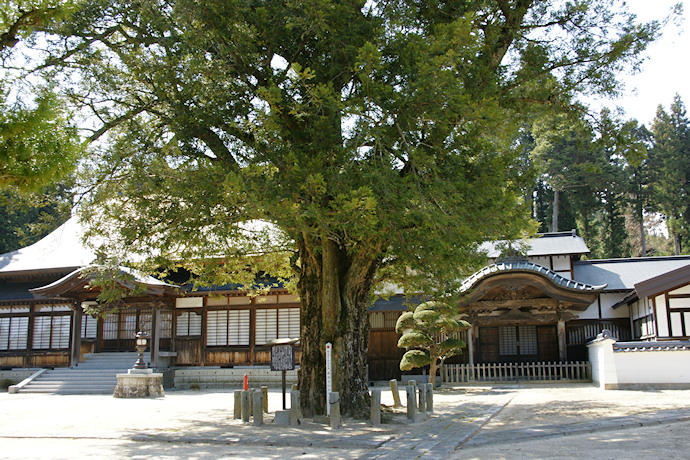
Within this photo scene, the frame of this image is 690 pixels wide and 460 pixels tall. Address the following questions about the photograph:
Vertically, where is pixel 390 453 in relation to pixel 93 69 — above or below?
below

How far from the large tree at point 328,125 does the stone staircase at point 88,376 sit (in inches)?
392

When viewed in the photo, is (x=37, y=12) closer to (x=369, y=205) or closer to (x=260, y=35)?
(x=369, y=205)

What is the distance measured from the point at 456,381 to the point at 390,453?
12.8 meters

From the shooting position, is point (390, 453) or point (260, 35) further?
point (260, 35)

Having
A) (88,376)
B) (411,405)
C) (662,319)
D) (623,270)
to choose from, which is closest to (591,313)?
(623,270)

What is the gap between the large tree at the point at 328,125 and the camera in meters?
8.54

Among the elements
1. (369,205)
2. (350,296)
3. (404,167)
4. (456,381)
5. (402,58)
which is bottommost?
(456,381)

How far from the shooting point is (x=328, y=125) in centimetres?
909

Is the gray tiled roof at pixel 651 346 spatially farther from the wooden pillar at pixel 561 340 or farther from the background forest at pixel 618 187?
the background forest at pixel 618 187

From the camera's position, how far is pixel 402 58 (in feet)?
30.1

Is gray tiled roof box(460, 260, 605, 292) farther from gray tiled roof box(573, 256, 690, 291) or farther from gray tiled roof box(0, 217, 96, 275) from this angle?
gray tiled roof box(0, 217, 96, 275)

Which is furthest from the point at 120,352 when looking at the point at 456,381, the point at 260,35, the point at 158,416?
the point at 260,35

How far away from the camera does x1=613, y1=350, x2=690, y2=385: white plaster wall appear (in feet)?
50.9

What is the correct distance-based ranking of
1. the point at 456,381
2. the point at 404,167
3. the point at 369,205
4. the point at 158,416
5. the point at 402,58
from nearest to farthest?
the point at 369,205
the point at 402,58
the point at 404,167
the point at 158,416
the point at 456,381
